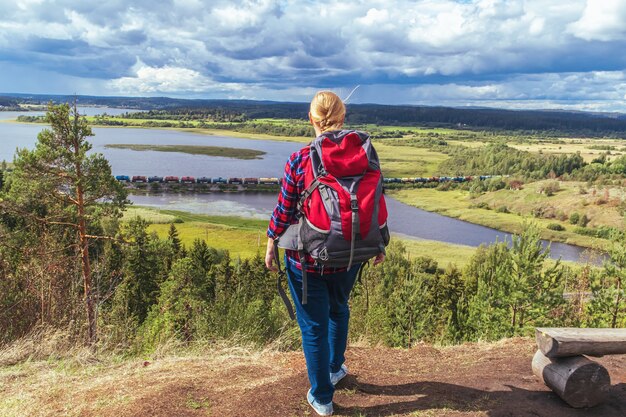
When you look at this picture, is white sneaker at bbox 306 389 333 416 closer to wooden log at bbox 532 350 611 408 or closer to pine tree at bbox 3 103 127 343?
wooden log at bbox 532 350 611 408

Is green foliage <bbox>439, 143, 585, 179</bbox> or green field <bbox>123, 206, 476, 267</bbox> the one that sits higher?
green foliage <bbox>439, 143, 585, 179</bbox>

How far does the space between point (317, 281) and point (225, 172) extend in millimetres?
Result: 99993

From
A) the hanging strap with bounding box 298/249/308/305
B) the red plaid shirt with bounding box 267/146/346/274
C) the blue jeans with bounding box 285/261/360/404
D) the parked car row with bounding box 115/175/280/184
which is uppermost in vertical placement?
the red plaid shirt with bounding box 267/146/346/274

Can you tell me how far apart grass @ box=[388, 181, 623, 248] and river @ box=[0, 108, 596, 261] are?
3399mm

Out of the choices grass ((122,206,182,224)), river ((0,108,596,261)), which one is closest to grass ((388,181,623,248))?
river ((0,108,596,261))

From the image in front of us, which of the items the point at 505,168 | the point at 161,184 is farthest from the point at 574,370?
the point at 505,168

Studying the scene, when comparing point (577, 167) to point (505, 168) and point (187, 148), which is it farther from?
point (187, 148)

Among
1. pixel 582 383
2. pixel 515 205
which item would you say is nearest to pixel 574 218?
pixel 515 205

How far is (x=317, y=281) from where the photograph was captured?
3.59 metres

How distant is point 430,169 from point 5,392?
127725 millimetres

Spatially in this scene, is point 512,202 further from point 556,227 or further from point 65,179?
point 65,179

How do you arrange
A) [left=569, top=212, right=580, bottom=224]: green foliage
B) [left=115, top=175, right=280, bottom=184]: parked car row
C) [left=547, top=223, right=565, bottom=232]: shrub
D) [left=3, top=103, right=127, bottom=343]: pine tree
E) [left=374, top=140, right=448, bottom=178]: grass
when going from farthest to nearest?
[left=374, top=140, right=448, bottom=178]: grass < [left=115, top=175, right=280, bottom=184]: parked car row < [left=569, top=212, right=580, bottom=224]: green foliage < [left=547, top=223, right=565, bottom=232]: shrub < [left=3, top=103, right=127, bottom=343]: pine tree

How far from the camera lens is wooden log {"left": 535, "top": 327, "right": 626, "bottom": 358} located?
14.0 ft

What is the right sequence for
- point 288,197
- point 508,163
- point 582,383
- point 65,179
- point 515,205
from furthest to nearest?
point 508,163, point 515,205, point 65,179, point 582,383, point 288,197
